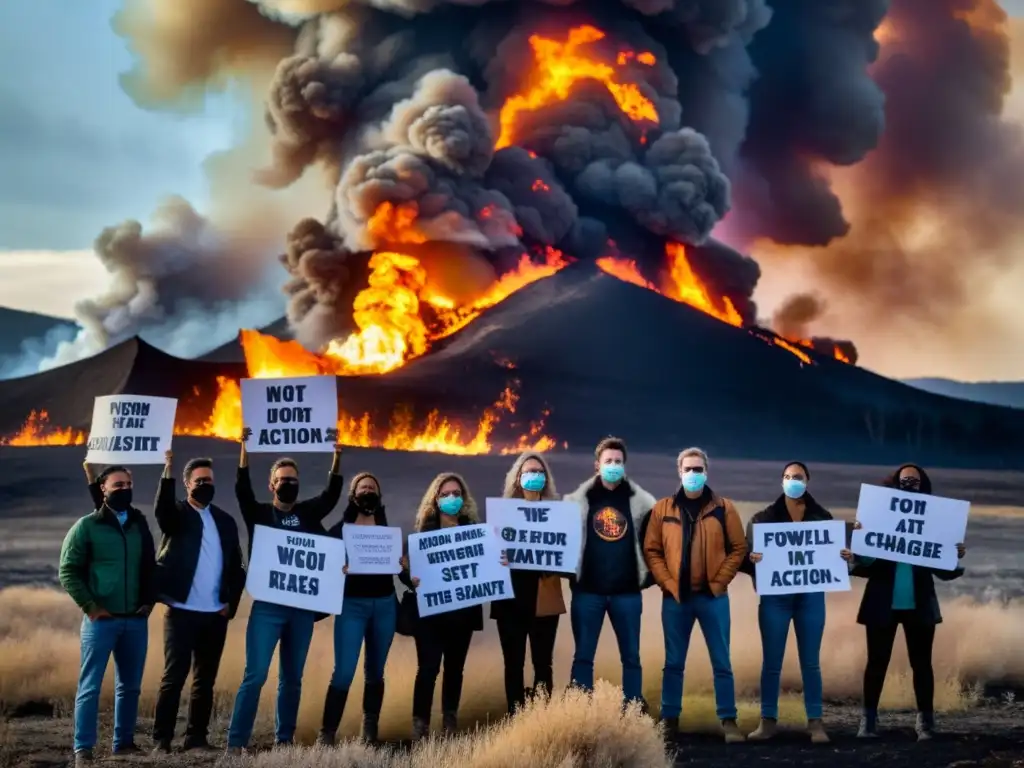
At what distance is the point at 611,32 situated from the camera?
6750 centimetres

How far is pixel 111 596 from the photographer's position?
10234 mm

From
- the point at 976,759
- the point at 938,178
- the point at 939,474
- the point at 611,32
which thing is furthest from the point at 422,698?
the point at 611,32

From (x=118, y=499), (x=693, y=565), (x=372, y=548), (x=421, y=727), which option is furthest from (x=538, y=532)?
(x=118, y=499)

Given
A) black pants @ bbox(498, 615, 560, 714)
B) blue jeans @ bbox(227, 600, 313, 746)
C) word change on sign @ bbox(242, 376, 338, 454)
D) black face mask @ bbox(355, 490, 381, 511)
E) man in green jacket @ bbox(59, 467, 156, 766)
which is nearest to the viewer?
man in green jacket @ bbox(59, 467, 156, 766)

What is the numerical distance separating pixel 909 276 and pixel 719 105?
20.1 metres

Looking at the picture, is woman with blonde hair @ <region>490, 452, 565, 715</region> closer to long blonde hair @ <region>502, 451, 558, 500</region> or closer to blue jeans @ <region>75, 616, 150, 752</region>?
long blonde hair @ <region>502, 451, 558, 500</region>

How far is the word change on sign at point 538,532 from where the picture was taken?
36.9ft

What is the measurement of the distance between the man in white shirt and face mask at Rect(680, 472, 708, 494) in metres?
3.97

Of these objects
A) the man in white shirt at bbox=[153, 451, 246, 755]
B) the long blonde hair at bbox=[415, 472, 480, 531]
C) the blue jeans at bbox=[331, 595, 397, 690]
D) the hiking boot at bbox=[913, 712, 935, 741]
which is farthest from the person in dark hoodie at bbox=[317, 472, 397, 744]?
the hiking boot at bbox=[913, 712, 935, 741]

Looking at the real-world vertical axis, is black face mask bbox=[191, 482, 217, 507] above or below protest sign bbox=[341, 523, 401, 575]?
above

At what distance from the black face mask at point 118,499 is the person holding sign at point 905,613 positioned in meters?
6.40

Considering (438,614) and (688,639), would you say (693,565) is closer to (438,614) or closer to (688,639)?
(688,639)

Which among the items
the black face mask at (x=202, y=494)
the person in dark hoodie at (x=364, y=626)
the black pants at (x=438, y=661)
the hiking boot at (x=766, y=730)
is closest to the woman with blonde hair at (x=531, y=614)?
the black pants at (x=438, y=661)

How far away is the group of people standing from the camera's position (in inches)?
409
